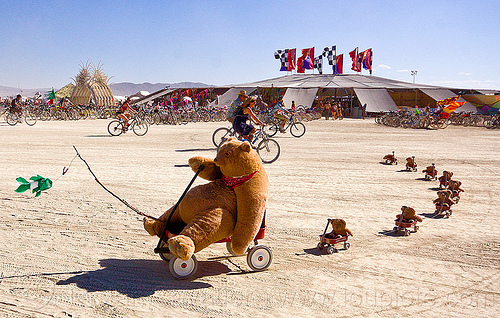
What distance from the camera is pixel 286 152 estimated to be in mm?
12531

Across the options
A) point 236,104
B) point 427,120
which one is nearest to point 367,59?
point 427,120

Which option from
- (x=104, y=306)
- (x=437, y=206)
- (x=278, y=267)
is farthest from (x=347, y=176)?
(x=104, y=306)

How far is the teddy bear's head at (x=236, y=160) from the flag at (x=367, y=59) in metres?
47.3

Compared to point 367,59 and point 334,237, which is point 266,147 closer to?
point 334,237

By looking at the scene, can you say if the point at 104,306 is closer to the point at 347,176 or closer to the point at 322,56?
the point at 347,176

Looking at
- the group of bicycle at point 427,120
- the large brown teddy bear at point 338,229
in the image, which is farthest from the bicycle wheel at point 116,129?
the group of bicycle at point 427,120

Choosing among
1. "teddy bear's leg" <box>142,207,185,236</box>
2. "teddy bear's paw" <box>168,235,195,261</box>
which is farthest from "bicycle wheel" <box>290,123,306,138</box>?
"teddy bear's paw" <box>168,235,195,261</box>

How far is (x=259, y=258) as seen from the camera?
3.89 m

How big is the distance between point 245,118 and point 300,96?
97.2 feet

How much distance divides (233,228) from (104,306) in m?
1.17

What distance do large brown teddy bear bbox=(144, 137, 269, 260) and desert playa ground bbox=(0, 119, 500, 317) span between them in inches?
16.4

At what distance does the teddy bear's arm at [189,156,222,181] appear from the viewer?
3.94 m

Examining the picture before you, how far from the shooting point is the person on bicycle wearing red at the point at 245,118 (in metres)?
10.4

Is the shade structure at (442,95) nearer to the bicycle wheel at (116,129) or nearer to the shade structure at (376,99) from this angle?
the shade structure at (376,99)
